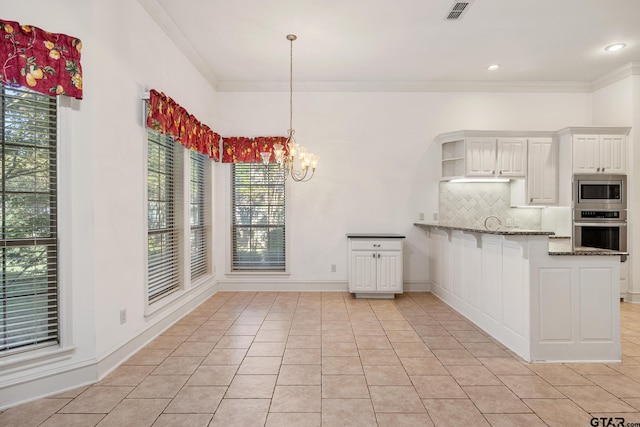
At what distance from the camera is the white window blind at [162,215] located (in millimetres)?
3348

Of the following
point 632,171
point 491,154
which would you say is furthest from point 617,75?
point 491,154

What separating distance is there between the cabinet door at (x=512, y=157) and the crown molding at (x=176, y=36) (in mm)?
4202

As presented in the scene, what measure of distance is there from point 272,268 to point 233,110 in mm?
2522

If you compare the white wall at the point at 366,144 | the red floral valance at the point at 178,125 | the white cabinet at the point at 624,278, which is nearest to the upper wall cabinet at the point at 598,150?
the white wall at the point at 366,144

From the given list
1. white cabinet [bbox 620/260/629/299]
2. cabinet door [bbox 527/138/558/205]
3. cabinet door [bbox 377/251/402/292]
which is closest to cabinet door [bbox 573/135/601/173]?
cabinet door [bbox 527/138/558/205]

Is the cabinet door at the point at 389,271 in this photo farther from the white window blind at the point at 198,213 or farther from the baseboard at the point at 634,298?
the baseboard at the point at 634,298

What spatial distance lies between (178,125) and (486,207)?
4381mm

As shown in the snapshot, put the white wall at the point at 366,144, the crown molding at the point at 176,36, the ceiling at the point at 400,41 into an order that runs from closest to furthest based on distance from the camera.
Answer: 1. the crown molding at the point at 176,36
2. the ceiling at the point at 400,41
3. the white wall at the point at 366,144

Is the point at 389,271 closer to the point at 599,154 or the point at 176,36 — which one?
the point at 599,154

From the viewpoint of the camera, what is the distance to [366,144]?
521 centimetres

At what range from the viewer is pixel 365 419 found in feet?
6.59

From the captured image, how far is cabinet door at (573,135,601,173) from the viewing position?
15.1 ft

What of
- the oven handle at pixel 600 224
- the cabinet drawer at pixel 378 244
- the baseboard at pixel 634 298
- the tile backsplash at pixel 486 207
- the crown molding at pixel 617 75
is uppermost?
the crown molding at pixel 617 75

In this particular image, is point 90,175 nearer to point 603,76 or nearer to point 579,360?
point 579,360
